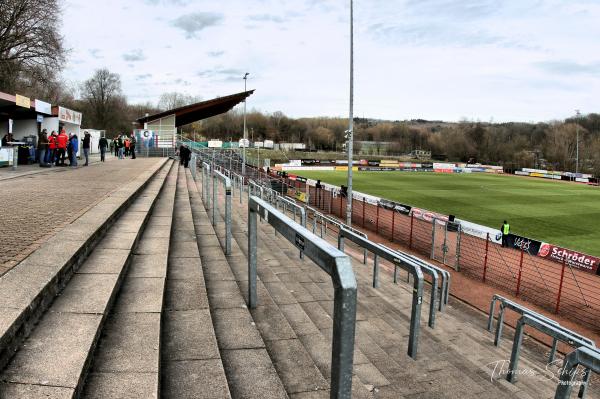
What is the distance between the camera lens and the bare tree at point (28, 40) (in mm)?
28120

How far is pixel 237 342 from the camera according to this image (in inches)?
141

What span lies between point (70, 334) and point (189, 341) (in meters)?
0.84

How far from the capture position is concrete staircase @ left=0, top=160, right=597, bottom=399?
2670mm

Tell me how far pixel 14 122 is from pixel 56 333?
20.4m

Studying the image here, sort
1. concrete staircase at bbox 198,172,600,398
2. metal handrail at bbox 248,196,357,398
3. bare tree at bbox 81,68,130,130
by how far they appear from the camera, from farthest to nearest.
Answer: bare tree at bbox 81,68,130,130 → concrete staircase at bbox 198,172,600,398 → metal handrail at bbox 248,196,357,398

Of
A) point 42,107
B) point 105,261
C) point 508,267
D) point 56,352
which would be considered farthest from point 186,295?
point 42,107

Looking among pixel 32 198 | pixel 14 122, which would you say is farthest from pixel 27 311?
pixel 14 122

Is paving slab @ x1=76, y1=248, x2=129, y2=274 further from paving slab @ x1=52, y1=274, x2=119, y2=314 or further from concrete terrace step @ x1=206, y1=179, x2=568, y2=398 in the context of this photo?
concrete terrace step @ x1=206, y1=179, x2=568, y2=398

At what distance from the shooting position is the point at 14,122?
63.5ft

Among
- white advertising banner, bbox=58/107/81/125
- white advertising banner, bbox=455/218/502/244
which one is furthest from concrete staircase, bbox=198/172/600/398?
white advertising banner, bbox=58/107/81/125

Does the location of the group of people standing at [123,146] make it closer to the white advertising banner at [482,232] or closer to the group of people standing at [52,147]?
the group of people standing at [52,147]

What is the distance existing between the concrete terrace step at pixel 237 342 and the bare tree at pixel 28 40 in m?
31.1

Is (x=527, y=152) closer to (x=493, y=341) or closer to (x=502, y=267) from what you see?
(x=502, y=267)

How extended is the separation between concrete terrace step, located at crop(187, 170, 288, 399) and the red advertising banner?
13313 mm
